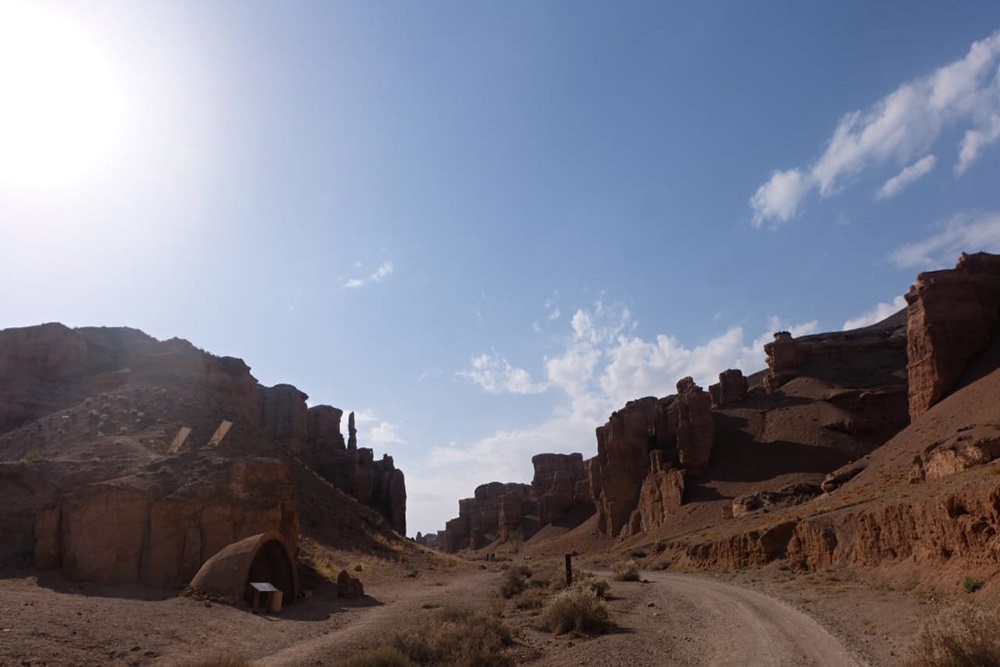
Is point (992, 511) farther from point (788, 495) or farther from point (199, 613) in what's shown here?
point (788, 495)

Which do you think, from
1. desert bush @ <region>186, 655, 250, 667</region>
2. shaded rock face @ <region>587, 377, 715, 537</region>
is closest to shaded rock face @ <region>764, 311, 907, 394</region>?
shaded rock face @ <region>587, 377, 715, 537</region>

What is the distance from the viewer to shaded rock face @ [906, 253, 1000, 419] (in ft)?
159

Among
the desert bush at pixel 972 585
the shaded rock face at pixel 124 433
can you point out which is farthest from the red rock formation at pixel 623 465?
the desert bush at pixel 972 585

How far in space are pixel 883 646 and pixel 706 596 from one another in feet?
41.4

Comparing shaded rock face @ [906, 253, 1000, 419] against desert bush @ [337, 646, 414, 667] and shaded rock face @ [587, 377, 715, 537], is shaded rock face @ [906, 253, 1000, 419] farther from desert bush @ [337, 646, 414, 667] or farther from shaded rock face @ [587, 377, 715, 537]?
desert bush @ [337, 646, 414, 667]

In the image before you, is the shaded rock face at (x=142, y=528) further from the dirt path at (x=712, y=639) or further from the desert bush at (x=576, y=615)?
the dirt path at (x=712, y=639)

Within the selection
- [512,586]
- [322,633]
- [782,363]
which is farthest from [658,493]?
[322,633]

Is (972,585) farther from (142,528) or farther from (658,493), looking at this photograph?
(658,493)

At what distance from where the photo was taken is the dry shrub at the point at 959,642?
9.78 m

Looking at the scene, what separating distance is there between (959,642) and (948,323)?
46166 mm

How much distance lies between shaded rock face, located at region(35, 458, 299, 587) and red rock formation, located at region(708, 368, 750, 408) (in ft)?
217

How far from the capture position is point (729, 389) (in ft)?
A: 281

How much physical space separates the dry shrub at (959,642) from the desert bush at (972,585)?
7.90 meters

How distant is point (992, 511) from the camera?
738 inches
